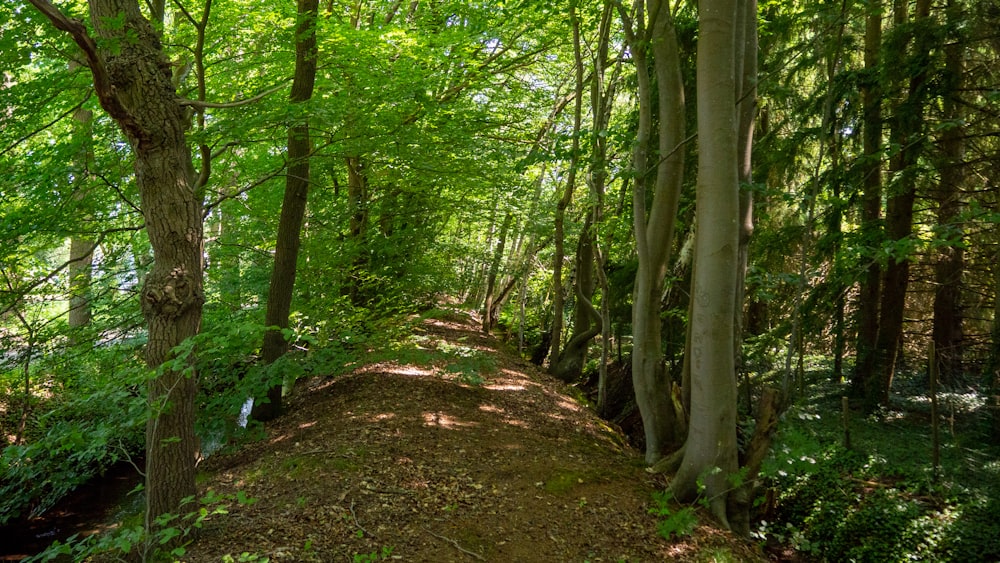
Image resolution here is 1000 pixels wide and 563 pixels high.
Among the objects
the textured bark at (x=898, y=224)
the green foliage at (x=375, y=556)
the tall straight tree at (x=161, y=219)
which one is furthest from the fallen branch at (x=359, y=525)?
the textured bark at (x=898, y=224)

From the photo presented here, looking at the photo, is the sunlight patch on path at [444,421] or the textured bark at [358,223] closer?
the sunlight patch on path at [444,421]

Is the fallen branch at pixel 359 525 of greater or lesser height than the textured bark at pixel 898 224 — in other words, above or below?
below

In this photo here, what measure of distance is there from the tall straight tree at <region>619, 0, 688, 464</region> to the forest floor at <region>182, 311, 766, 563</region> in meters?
0.66

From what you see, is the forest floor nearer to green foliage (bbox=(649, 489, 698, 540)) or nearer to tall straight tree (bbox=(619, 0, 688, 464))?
green foliage (bbox=(649, 489, 698, 540))

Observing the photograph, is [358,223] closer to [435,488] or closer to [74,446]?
[74,446]

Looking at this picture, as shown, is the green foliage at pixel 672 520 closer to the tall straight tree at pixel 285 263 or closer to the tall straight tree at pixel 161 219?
the tall straight tree at pixel 161 219

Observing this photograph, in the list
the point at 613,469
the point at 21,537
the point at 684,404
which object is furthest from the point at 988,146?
the point at 21,537

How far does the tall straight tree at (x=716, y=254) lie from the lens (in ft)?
16.6

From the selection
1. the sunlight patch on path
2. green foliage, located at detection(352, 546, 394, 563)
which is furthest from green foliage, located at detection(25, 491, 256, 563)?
the sunlight patch on path

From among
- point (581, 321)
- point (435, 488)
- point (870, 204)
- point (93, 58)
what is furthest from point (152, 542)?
point (870, 204)

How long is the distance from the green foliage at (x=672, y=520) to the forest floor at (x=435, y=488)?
2.8 inches

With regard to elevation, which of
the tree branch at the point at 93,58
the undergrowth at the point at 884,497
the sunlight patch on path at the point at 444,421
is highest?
the tree branch at the point at 93,58

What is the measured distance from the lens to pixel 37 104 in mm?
6062

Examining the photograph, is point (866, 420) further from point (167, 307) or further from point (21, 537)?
point (21, 537)
